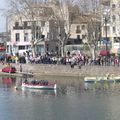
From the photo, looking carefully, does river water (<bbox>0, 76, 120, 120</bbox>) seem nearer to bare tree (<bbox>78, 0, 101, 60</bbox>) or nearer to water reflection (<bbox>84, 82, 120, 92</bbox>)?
water reflection (<bbox>84, 82, 120, 92</bbox>)

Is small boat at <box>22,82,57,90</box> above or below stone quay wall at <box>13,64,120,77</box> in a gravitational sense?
below

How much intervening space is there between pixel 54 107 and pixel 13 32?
78878mm

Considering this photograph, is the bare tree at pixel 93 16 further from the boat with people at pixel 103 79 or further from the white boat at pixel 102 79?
the white boat at pixel 102 79

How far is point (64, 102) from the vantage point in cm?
6756

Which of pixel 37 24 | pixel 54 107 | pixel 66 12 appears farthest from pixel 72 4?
pixel 54 107

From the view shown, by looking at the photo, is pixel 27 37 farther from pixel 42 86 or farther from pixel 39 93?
pixel 39 93

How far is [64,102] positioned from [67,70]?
28548 millimetres

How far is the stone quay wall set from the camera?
9199 centimetres

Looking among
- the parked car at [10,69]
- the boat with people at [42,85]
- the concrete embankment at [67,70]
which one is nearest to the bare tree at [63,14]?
the concrete embankment at [67,70]

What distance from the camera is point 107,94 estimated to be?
73375mm

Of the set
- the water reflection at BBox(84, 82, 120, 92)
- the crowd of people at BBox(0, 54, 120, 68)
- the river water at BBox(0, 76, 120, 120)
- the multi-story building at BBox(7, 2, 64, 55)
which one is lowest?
the river water at BBox(0, 76, 120, 120)

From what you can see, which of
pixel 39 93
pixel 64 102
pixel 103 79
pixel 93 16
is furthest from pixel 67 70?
pixel 64 102

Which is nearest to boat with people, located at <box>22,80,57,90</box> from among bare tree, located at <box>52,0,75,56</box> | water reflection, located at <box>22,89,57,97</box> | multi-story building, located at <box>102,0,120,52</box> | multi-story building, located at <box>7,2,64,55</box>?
water reflection, located at <box>22,89,57,97</box>

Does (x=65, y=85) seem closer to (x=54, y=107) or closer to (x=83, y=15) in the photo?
(x=54, y=107)
